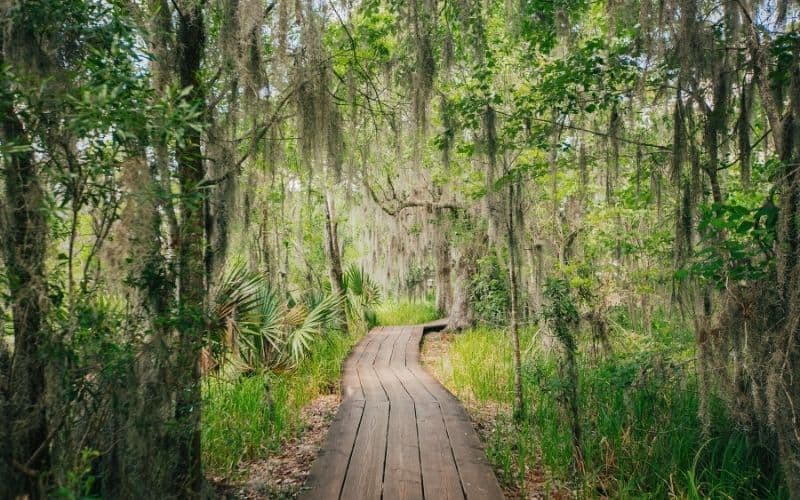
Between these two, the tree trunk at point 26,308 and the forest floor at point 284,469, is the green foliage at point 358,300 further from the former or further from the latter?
the tree trunk at point 26,308

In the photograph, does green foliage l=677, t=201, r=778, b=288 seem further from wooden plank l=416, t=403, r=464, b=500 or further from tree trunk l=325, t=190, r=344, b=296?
tree trunk l=325, t=190, r=344, b=296

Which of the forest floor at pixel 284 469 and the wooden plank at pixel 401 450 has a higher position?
the wooden plank at pixel 401 450

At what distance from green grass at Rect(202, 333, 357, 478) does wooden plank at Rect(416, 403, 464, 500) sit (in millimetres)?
1285

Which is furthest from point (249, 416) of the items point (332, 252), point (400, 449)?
point (332, 252)

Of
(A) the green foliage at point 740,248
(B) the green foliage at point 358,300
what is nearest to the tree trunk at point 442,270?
(B) the green foliage at point 358,300

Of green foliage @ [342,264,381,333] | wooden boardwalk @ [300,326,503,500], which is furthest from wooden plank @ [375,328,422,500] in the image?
green foliage @ [342,264,381,333]

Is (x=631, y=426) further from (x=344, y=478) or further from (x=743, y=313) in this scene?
(x=344, y=478)

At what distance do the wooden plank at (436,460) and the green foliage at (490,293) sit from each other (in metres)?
5.46

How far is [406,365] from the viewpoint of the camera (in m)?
6.57

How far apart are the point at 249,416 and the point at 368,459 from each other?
1.37m

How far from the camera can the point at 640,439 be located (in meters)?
3.36

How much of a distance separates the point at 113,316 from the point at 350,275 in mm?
8320

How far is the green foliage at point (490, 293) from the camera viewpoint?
30.7 feet

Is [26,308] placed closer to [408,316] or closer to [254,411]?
[254,411]
